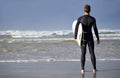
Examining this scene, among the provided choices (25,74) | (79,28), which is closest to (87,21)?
(79,28)

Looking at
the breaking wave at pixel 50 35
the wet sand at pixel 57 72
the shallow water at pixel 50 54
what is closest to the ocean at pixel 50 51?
the shallow water at pixel 50 54

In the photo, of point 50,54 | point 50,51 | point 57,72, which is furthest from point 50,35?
point 57,72

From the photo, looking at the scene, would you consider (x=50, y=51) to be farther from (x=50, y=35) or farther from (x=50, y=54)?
(x=50, y=35)

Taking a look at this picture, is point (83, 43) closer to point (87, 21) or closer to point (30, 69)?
point (87, 21)

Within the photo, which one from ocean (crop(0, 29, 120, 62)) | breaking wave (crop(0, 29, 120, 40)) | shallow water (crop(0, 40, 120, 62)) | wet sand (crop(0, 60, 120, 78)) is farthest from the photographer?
breaking wave (crop(0, 29, 120, 40))

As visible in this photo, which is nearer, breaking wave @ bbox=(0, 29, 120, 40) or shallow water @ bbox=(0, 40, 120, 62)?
shallow water @ bbox=(0, 40, 120, 62)

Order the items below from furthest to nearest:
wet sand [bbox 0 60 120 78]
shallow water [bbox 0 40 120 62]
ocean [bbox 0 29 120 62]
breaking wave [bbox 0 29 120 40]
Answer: breaking wave [bbox 0 29 120 40] → ocean [bbox 0 29 120 62] → shallow water [bbox 0 40 120 62] → wet sand [bbox 0 60 120 78]

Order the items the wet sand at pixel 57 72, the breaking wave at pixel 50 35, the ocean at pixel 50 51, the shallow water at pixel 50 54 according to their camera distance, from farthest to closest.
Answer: the breaking wave at pixel 50 35 < the ocean at pixel 50 51 < the shallow water at pixel 50 54 < the wet sand at pixel 57 72

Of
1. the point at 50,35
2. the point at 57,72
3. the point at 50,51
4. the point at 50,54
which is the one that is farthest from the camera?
the point at 50,35

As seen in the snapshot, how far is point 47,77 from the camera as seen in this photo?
9.58 metres

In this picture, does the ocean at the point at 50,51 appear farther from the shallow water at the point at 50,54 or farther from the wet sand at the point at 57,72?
the wet sand at the point at 57,72

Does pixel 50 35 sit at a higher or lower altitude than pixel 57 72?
higher

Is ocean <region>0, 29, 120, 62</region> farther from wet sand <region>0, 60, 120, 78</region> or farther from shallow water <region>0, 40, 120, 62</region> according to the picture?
wet sand <region>0, 60, 120, 78</region>

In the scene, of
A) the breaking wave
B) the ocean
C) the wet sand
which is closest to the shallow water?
the ocean
